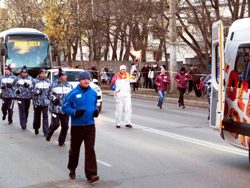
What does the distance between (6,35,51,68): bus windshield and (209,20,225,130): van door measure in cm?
2035

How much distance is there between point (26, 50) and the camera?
96.6ft

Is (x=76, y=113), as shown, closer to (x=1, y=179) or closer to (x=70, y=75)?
(x=1, y=179)

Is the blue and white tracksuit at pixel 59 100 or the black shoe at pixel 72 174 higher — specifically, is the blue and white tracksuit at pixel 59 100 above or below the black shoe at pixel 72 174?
above

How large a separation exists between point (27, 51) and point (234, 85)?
71.0ft

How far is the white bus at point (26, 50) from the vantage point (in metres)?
29.2

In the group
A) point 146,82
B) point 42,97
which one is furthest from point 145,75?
point 42,97

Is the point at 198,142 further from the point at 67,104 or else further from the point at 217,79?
the point at 67,104

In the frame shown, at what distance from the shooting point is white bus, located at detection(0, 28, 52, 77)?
95.7 ft

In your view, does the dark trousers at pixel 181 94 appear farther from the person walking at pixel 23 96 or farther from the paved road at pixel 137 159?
the person walking at pixel 23 96

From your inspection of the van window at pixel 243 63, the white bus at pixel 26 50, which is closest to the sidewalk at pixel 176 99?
the white bus at pixel 26 50

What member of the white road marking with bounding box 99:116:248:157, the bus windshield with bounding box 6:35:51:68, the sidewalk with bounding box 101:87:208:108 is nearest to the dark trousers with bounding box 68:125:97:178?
the white road marking with bounding box 99:116:248:157

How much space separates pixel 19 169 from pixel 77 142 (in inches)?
62.6

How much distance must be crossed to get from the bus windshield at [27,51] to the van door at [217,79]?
801 inches

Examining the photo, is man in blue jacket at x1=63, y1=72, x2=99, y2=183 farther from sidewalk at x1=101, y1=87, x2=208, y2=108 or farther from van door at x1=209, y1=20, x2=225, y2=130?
sidewalk at x1=101, y1=87, x2=208, y2=108
